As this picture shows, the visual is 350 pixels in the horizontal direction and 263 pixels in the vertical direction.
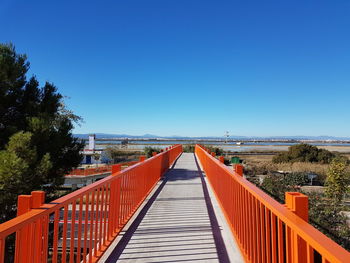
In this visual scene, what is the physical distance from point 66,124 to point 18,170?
5205 millimetres

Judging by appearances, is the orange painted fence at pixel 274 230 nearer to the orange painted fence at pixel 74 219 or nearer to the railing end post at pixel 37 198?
the orange painted fence at pixel 74 219

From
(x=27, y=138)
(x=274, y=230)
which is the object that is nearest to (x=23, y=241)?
(x=274, y=230)

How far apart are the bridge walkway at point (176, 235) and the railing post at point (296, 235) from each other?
1.67 m

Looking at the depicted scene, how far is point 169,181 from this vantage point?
984cm

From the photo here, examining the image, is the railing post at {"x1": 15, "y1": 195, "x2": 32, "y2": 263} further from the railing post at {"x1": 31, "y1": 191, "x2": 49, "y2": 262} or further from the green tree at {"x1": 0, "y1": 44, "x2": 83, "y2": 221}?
the green tree at {"x1": 0, "y1": 44, "x2": 83, "y2": 221}

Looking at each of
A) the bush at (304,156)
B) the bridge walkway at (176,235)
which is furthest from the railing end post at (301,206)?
the bush at (304,156)

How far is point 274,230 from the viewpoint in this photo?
7.74 ft

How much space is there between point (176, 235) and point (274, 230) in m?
2.23

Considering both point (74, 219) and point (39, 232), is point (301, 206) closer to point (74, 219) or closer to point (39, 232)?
point (39, 232)

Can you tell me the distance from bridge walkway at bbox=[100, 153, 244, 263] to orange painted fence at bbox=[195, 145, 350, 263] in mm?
340

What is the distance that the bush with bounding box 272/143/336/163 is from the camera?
1265 inches

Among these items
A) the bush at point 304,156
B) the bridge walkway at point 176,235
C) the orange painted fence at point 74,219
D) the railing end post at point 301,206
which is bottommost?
the bush at point 304,156

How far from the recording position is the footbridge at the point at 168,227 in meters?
1.87

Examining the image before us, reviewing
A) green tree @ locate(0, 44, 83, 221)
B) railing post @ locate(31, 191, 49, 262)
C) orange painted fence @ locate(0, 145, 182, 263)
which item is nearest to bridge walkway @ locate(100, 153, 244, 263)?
orange painted fence @ locate(0, 145, 182, 263)
